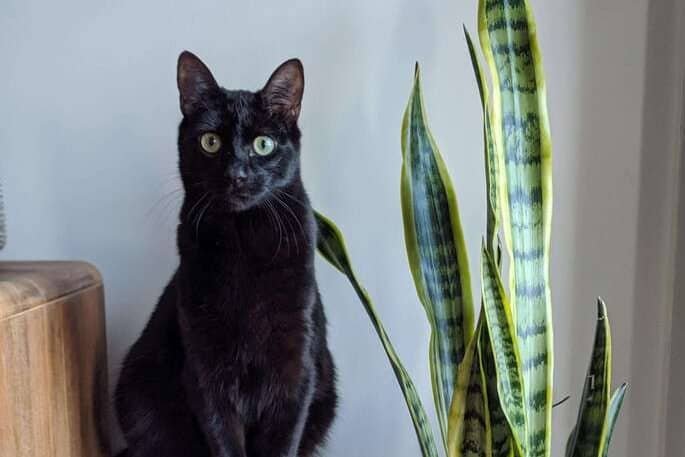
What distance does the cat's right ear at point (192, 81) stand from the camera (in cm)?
74

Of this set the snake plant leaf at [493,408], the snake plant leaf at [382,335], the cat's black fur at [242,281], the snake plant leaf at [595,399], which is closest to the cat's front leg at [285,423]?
the cat's black fur at [242,281]

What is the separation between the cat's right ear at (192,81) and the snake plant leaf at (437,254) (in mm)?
Result: 250

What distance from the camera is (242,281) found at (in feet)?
2.42

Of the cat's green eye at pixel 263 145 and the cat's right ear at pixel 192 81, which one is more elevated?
the cat's right ear at pixel 192 81

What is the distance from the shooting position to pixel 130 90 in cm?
100

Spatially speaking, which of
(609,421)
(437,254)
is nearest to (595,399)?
(609,421)

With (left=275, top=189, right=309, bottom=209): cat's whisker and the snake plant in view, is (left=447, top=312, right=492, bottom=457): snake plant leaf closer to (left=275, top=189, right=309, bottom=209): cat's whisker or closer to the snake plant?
the snake plant

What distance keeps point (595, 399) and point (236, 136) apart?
1.66 ft

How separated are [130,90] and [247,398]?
21.2 inches

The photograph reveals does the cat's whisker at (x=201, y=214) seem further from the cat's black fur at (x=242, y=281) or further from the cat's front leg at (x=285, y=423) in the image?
the cat's front leg at (x=285, y=423)

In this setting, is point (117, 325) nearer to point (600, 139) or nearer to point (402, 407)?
point (402, 407)

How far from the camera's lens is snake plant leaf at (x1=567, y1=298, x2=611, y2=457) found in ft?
2.22

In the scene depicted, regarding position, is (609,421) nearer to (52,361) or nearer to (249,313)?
(249,313)

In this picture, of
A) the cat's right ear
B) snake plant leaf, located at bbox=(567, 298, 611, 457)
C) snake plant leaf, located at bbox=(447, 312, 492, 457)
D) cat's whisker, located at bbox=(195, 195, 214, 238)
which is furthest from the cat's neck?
snake plant leaf, located at bbox=(567, 298, 611, 457)
